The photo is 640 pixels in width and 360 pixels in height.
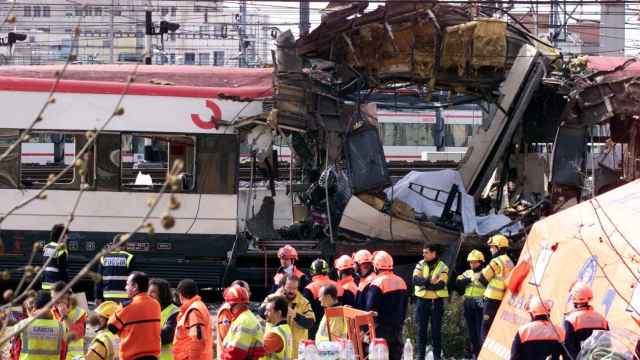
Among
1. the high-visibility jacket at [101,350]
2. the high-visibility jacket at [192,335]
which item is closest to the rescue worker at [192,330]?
the high-visibility jacket at [192,335]

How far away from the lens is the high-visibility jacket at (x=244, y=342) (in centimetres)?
896

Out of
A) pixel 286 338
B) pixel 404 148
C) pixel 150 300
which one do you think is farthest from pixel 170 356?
pixel 404 148

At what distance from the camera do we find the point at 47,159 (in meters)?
20.3

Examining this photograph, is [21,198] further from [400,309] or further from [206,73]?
[400,309]

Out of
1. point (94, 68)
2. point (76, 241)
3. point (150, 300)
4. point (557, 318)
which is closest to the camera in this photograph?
point (150, 300)

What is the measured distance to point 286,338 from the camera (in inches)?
365

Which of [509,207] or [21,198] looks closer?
[21,198]

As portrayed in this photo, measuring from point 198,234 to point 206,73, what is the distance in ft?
9.48

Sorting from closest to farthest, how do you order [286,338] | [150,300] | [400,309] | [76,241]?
[286,338], [150,300], [400,309], [76,241]

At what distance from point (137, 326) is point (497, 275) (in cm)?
549

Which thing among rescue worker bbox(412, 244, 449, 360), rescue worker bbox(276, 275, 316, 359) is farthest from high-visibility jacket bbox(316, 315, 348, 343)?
rescue worker bbox(412, 244, 449, 360)

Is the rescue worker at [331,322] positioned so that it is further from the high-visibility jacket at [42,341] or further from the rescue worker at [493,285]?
the rescue worker at [493,285]

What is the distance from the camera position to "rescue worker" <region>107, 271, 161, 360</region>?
9883mm

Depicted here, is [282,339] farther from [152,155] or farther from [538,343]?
[152,155]
